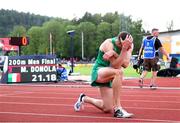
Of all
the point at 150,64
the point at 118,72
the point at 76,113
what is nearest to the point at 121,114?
the point at 118,72

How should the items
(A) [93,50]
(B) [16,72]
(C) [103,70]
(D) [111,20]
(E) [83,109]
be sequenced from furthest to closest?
(D) [111,20] → (A) [93,50] → (B) [16,72] → (E) [83,109] → (C) [103,70]

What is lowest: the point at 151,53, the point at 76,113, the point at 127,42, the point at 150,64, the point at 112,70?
the point at 76,113

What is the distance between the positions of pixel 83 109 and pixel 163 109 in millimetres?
1439

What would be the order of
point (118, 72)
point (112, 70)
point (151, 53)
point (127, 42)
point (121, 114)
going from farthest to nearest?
point (151, 53), point (112, 70), point (118, 72), point (121, 114), point (127, 42)

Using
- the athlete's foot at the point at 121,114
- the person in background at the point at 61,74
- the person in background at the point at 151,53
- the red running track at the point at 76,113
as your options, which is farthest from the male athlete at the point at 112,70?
the person in background at the point at 61,74

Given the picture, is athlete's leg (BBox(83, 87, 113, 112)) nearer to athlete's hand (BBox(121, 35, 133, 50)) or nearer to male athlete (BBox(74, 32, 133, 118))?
male athlete (BBox(74, 32, 133, 118))

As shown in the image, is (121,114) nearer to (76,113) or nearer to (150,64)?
(76,113)

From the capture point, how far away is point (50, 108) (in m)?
9.09

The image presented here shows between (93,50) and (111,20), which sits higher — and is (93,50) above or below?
below

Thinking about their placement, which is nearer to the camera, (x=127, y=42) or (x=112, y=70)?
(x=127, y=42)

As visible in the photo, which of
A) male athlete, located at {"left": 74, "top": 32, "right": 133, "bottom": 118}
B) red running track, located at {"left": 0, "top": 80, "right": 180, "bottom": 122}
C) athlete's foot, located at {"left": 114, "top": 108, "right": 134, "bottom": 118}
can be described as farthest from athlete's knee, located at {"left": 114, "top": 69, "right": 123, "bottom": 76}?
red running track, located at {"left": 0, "top": 80, "right": 180, "bottom": 122}

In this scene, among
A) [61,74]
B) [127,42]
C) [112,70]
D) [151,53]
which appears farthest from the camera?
[61,74]

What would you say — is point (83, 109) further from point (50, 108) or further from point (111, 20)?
point (111, 20)

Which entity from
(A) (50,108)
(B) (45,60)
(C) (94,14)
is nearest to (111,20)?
(C) (94,14)
